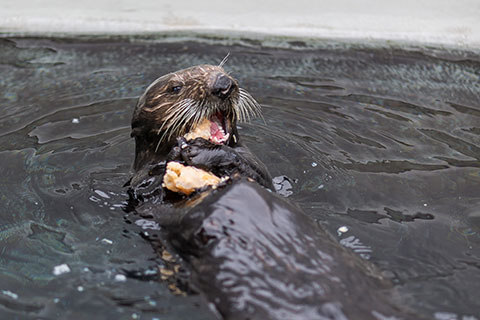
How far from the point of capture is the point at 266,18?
302 inches

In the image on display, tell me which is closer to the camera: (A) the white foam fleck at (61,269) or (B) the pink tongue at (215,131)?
(A) the white foam fleck at (61,269)

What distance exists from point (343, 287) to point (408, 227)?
1292 mm

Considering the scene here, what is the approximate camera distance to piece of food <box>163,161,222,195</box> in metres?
Answer: 3.63

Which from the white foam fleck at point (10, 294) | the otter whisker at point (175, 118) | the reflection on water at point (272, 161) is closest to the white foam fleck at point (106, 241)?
the reflection on water at point (272, 161)

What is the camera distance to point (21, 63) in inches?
276

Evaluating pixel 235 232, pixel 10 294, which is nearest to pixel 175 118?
pixel 235 232

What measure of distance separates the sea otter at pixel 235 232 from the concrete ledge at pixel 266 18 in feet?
11.4

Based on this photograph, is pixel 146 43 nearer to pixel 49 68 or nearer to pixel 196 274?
pixel 49 68

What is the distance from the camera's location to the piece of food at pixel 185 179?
11.9 feet

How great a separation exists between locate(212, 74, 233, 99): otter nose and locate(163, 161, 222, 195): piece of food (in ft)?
1.84

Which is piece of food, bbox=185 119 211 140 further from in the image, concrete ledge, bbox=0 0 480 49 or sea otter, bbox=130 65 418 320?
concrete ledge, bbox=0 0 480 49

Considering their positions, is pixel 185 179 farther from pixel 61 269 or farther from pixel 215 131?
pixel 61 269

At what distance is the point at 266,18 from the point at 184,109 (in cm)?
389

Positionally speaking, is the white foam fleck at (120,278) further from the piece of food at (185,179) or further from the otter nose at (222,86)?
the otter nose at (222,86)
